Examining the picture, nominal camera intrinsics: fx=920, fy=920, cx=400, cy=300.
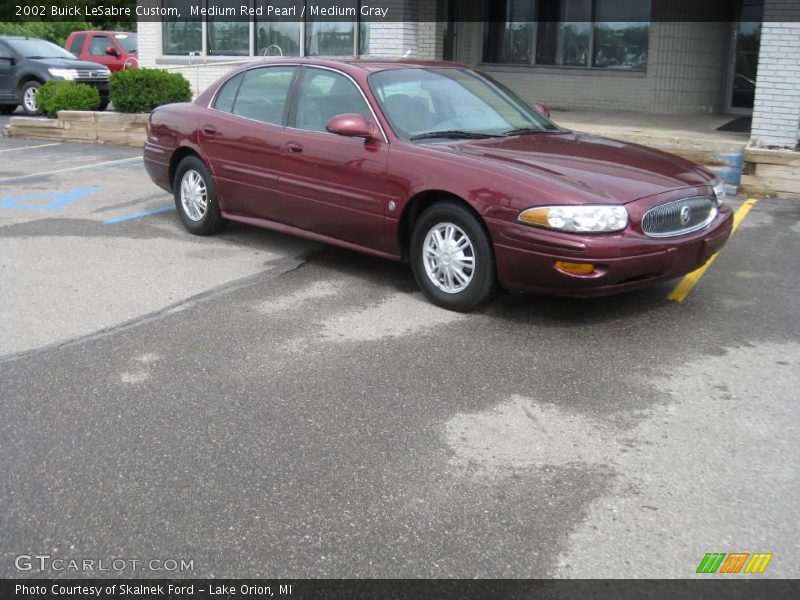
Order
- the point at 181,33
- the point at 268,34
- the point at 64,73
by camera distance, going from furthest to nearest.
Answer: the point at 181,33
the point at 64,73
the point at 268,34

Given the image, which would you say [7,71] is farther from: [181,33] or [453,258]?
[453,258]

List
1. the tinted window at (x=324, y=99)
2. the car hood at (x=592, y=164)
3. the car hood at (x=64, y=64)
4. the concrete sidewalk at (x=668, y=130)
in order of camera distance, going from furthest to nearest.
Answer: the car hood at (x=64, y=64) → the concrete sidewalk at (x=668, y=130) → the tinted window at (x=324, y=99) → the car hood at (x=592, y=164)

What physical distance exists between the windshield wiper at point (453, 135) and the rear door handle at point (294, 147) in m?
1.01

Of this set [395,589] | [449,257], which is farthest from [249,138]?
[395,589]

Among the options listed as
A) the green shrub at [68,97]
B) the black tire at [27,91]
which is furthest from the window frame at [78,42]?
the green shrub at [68,97]

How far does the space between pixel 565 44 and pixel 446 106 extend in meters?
10.8

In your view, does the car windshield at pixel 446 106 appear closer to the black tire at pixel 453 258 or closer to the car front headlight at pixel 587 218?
the black tire at pixel 453 258

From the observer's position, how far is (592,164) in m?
5.97

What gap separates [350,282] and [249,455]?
9.85ft

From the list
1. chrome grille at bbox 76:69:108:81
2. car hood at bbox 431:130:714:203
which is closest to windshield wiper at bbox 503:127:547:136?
car hood at bbox 431:130:714:203

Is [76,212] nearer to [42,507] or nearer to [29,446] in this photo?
[29,446]

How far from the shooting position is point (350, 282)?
6.93 m

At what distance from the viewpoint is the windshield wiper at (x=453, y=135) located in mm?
6461

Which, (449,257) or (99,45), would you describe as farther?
(99,45)
